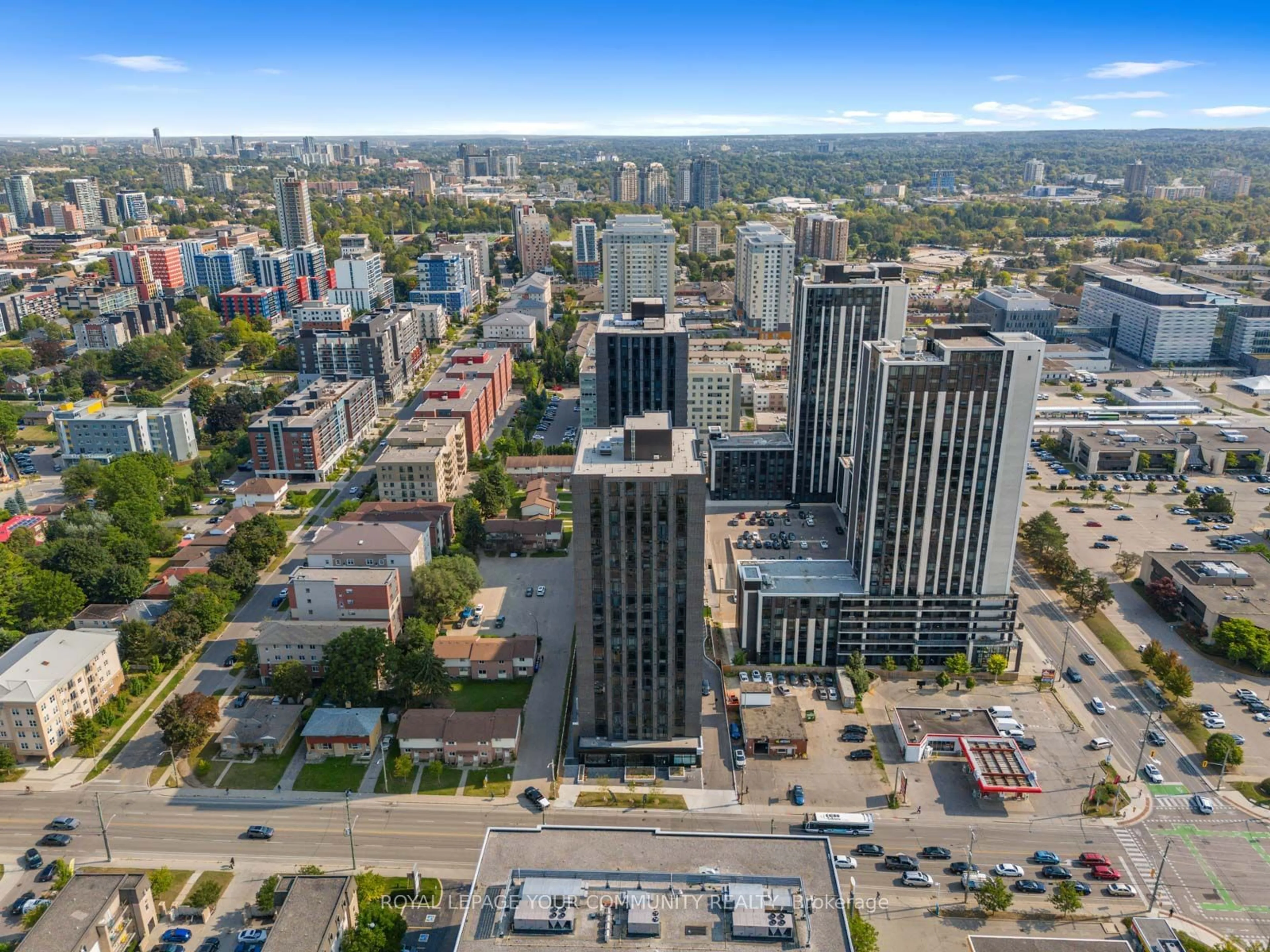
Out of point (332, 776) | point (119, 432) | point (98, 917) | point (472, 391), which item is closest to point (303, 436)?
point (472, 391)

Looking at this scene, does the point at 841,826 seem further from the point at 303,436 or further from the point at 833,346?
the point at 303,436

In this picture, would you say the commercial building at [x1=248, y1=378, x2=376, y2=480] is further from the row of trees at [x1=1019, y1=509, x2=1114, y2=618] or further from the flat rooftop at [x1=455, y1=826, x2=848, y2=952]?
the row of trees at [x1=1019, y1=509, x2=1114, y2=618]

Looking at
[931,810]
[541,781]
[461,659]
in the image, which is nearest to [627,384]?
[461,659]

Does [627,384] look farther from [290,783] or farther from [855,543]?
[290,783]

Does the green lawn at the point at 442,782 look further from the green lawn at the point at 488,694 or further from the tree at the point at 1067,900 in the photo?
the tree at the point at 1067,900

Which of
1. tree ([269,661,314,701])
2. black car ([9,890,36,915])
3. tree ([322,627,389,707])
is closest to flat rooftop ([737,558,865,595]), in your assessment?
tree ([322,627,389,707])
